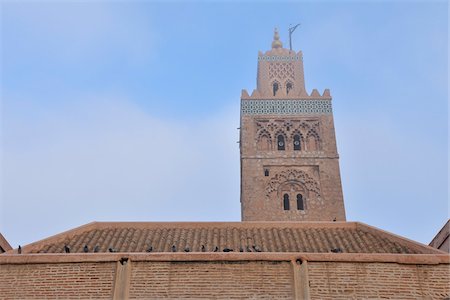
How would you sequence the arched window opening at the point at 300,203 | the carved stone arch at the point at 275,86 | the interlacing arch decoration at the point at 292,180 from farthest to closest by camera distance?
the carved stone arch at the point at 275,86 → the interlacing arch decoration at the point at 292,180 → the arched window opening at the point at 300,203

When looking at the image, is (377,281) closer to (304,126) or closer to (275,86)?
(304,126)

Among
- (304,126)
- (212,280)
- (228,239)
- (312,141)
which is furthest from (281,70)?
(212,280)

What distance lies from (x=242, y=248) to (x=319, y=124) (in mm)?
Answer: 15660

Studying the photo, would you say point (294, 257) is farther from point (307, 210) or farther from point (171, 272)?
point (307, 210)

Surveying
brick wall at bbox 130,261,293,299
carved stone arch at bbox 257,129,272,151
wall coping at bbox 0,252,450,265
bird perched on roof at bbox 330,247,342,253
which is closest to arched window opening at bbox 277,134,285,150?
carved stone arch at bbox 257,129,272,151

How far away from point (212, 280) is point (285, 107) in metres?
17.6

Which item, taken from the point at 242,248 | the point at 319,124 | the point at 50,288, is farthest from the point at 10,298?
the point at 319,124

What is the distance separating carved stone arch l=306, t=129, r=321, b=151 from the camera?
81.1 ft

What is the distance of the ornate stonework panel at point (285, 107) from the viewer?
25688 millimetres

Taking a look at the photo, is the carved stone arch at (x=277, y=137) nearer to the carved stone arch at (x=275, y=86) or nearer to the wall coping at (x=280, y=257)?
the carved stone arch at (x=275, y=86)

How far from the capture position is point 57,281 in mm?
9047

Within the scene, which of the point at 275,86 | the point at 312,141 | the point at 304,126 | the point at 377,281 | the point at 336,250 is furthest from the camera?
the point at 275,86

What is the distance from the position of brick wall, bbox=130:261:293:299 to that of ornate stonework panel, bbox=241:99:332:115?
1697cm

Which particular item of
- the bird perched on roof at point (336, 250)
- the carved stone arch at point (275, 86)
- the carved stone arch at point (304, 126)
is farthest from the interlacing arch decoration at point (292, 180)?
the bird perched on roof at point (336, 250)
